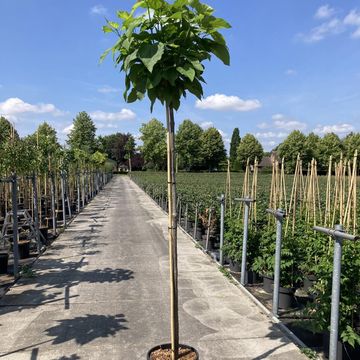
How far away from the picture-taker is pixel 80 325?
16.8 ft

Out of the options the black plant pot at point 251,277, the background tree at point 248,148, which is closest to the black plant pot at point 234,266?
the black plant pot at point 251,277

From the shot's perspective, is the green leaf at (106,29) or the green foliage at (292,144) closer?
the green leaf at (106,29)

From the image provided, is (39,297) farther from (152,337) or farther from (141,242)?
(141,242)

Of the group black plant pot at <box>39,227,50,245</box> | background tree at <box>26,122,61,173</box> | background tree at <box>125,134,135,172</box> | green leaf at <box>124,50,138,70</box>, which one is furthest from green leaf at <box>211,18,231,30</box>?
background tree at <box>125,134,135,172</box>

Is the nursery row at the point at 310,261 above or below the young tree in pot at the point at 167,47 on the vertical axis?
below

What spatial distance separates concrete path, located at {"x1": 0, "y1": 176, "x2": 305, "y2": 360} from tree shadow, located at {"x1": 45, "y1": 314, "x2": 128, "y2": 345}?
12 millimetres

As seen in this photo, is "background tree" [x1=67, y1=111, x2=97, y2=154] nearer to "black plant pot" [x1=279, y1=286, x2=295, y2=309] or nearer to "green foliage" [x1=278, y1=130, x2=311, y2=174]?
"green foliage" [x1=278, y1=130, x2=311, y2=174]

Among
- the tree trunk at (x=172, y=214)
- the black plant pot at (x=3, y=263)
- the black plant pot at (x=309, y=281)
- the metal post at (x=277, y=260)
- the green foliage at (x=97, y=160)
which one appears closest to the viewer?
the tree trunk at (x=172, y=214)

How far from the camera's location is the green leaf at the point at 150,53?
112 inches

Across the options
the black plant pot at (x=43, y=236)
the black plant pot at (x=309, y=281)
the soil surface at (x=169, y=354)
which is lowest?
the black plant pot at (x=43, y=236)

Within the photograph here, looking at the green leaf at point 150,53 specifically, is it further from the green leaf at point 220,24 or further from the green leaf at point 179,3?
the green leaf at point 220,24

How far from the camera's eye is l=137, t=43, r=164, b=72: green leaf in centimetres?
284

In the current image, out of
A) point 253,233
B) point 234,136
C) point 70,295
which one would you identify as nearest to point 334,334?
point 253,233

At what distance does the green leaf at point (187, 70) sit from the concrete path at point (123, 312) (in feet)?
9.80
